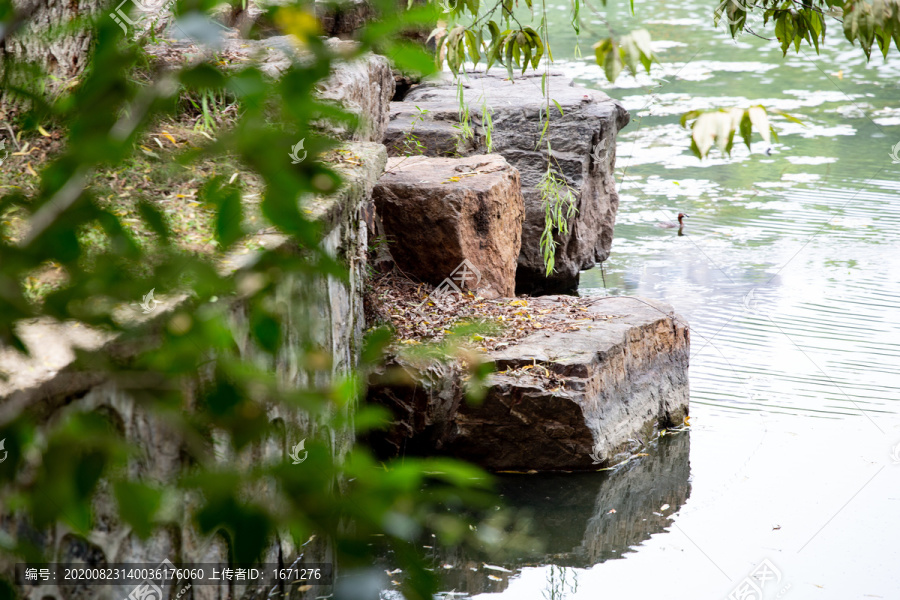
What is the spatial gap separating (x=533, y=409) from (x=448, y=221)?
100 cm

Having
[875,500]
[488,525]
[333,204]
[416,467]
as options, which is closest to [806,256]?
[875,500]

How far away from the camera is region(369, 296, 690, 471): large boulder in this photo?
2830 millimetres

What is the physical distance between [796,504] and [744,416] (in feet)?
1.93

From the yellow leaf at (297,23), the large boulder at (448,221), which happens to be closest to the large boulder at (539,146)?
the large boulder at (448,221)

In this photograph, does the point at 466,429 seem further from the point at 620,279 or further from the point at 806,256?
the point at 806,256

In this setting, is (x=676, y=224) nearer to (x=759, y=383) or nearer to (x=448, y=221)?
(x=759, y=383)

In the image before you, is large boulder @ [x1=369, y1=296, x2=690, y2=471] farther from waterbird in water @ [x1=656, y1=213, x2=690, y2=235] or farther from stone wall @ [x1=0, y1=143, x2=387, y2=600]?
waterbird in water @ [x1=656, y1=213, x2=690, y2=235]

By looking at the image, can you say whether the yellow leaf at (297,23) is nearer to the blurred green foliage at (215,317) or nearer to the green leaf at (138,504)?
the blurred green foliage at (215,317)

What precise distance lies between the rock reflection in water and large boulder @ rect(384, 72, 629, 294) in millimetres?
Result: 1561

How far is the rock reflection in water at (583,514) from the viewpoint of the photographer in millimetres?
2398

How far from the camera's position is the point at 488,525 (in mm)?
2545

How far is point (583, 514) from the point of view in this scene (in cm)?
271

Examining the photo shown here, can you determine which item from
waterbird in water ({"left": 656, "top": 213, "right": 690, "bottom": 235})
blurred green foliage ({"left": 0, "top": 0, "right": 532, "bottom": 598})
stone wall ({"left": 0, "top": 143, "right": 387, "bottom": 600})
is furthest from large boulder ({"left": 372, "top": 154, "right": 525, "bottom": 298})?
blurred green foliage ({"left": 0, "top": 0, "right": 532, "bottom": 598})

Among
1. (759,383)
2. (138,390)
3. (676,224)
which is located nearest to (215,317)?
(138,390)
